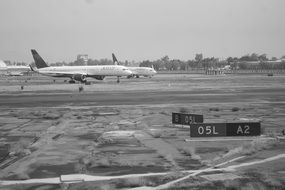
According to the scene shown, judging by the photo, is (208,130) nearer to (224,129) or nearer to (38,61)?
(224,129)

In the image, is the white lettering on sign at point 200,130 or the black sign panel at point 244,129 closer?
the white lettering on sign at point 200,130

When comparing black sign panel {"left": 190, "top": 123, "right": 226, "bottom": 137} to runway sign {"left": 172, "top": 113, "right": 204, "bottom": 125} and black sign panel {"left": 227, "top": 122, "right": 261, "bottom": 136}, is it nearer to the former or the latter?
black sign panel {"left": 227, "top": 122, "right": 261, "bottom": 136}

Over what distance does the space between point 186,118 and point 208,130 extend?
10.1 feet

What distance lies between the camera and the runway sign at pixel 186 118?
19.5m

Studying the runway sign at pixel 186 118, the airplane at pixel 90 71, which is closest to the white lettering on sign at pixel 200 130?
the runway sign at pixel 186 118

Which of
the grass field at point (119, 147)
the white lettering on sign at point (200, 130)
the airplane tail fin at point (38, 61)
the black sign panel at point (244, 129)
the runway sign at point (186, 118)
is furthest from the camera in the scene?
the airplane tail fin at point (38, 61)

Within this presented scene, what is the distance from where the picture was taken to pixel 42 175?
437 inches

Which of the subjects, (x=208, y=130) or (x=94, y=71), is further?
(x=94, y=71)

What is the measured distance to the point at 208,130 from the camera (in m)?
17.3

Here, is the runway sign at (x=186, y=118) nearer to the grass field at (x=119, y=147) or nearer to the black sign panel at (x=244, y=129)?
the grass field at (x=119, y=147)

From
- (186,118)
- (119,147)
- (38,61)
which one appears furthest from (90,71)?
(119,147)

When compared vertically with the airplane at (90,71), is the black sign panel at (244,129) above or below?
below

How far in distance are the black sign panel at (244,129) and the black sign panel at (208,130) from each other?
0.32 meters

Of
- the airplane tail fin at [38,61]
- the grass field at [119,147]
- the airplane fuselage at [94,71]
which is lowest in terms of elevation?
the grass field at [119,147]
